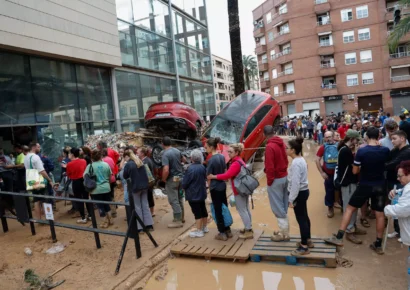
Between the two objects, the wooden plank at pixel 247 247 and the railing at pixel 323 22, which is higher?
the railing at pixel 323 22

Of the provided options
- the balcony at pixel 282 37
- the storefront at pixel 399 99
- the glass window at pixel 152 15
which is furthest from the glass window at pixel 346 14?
the glass window at pixel 152 15

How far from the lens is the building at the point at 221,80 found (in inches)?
3081

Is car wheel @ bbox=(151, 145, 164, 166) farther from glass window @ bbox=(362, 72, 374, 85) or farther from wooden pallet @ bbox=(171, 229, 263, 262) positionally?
glass window @ bbox=(362, 72, 374, 85)

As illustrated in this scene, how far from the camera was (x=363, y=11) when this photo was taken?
38.9m

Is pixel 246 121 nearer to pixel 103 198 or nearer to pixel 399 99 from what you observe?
pixel 103 198

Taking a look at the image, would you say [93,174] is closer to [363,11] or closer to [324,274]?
[324,274]

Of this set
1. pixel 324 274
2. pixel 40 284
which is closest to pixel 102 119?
pixel 40 284

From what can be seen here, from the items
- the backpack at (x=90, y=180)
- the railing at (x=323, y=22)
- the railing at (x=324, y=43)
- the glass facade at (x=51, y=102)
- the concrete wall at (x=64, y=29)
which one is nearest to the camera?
the backpack at (x=90, y=180)

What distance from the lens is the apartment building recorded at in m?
38.2

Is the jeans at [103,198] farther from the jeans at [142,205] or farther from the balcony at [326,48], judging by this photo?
the balcony at [326,48]

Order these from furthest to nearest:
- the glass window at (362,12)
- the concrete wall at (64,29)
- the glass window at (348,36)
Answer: the glass window at (348,36) < the glass window at (362,12) < the concrete wall at (64,29)

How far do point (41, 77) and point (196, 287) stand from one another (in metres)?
9.82

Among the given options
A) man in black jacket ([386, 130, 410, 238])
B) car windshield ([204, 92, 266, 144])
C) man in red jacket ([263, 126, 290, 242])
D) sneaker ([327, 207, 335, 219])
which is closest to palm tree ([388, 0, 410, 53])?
car windshield ([204, 92, 266, 144])

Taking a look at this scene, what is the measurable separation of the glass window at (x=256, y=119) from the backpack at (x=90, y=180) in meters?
5.82
